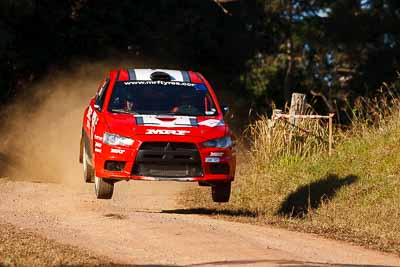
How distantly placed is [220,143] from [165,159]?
0.83m

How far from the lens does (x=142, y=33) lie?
34.6m

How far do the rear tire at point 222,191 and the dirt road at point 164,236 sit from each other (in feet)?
1.76

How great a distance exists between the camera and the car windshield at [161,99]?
16078 millimetres

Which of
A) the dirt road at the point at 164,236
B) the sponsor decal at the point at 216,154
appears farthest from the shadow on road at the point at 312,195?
the sponsor decal at the point at 216,154

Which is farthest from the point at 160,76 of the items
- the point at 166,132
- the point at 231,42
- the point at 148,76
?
the point at 231,42

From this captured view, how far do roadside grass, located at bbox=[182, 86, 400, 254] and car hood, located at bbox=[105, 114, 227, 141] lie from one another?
123 centimetres

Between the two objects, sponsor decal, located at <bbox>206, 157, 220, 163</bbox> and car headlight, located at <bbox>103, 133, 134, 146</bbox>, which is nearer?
car headlight, located at <bbox>103, 133, 134, 146</bbox>

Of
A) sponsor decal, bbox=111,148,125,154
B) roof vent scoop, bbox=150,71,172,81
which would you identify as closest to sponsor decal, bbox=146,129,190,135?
sponsor decal, bbox=111,148,125,154

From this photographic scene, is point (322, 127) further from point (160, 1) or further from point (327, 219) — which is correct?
point (160, 1)

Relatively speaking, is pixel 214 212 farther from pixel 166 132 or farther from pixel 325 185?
pixel 325 185

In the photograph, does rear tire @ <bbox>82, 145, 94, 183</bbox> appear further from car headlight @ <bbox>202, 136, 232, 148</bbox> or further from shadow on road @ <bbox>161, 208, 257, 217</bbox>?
car headlight @ <bbox>202, 136, 232, 148</bbox>

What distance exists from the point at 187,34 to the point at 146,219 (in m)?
22.6

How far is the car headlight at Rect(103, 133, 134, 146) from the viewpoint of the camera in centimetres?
1510

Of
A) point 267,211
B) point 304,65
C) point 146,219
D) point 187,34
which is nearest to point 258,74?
point 304,65
